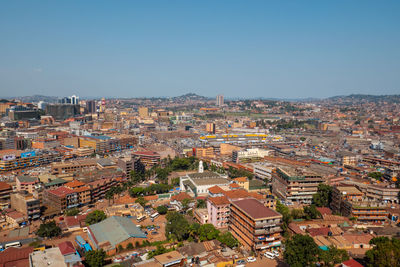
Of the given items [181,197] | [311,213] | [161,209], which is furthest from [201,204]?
[311,213]

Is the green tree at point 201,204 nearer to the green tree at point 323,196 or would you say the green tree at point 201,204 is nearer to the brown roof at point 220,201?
the brown roof at point 220,201

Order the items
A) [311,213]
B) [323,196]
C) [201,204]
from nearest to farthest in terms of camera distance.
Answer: [311,213] < [201,204] < [323,196]

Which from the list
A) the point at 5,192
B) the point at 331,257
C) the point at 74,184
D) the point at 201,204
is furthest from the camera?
the point at 5,192

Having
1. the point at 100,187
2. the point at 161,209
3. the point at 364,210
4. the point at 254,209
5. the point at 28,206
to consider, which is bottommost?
the point at 161,209

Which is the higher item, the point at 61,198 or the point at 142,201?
the point at 61,198

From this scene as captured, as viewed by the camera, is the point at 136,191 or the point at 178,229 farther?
the point at 136,191

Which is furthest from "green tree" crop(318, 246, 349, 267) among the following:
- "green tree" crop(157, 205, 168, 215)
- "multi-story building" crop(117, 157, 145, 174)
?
"multi-story building" crop(117, 157, 145, 174)

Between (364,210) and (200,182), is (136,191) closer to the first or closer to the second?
(200,182)
